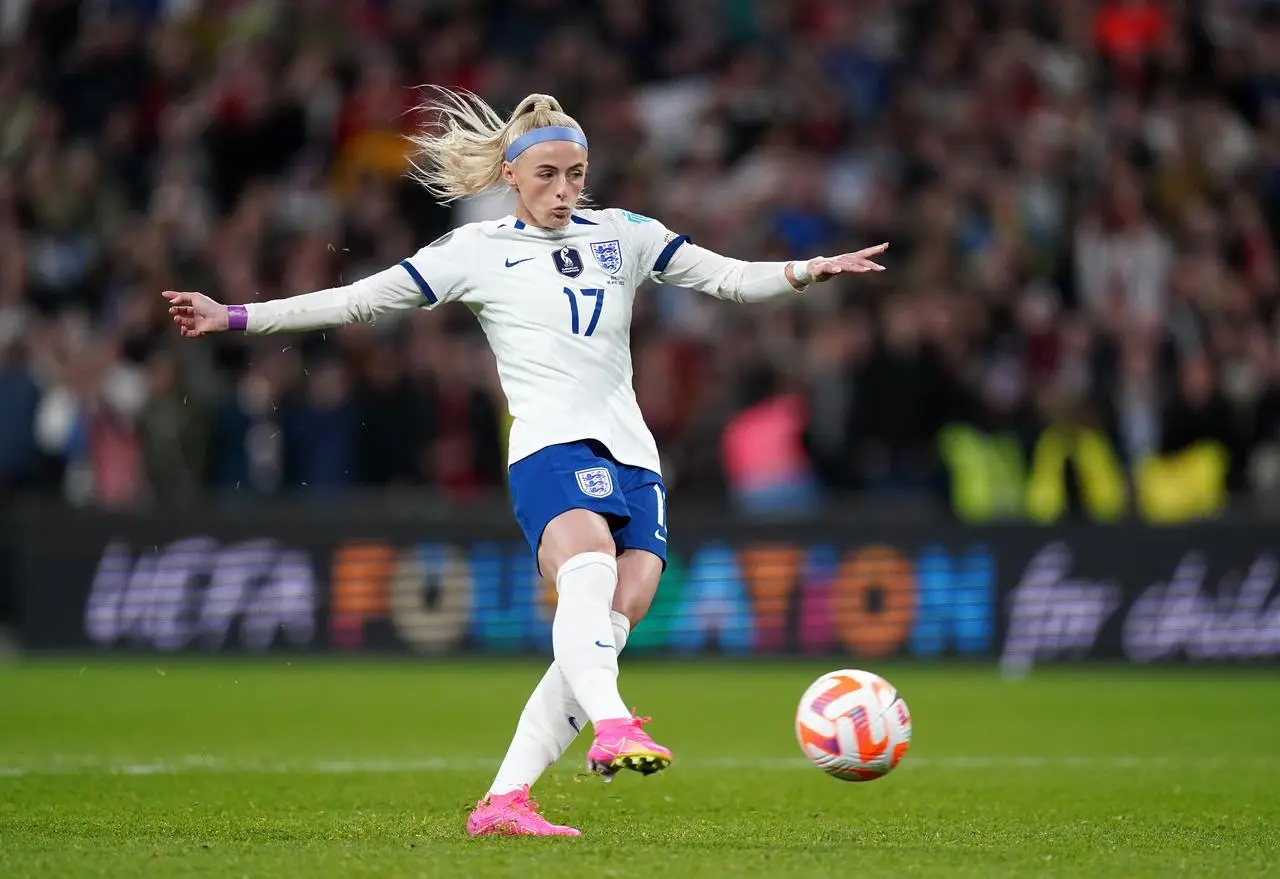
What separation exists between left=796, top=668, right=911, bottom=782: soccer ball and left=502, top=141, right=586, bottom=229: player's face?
1.90 meters

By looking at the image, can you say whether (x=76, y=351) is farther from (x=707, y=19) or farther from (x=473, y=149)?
(x=473, y=149)

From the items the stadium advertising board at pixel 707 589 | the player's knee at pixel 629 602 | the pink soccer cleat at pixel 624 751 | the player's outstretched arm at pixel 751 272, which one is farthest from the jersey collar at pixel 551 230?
the stadium advertising board at pixel 707 589

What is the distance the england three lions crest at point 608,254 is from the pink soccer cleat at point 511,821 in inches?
70.4

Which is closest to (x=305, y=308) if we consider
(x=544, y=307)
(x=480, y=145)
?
(x=544, y=307)

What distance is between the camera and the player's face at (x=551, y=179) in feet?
21.9

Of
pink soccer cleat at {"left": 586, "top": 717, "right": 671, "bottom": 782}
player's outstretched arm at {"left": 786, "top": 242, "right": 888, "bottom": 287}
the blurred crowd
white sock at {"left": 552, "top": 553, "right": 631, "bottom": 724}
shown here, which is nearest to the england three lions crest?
player's outstretched arm at {"left": 786, "top": 242, "right": 888, "bottom": 287}

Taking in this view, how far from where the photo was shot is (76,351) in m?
16.3

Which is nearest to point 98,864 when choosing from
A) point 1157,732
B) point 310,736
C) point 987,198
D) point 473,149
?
point 473,149

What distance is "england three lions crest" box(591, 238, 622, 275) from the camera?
267 inches

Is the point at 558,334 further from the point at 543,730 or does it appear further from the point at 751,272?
the point at 543,730

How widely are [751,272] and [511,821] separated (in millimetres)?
2047

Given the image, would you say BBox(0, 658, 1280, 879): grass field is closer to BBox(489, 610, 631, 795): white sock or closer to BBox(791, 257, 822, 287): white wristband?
BBox(489, 610, 631, 795): white sock

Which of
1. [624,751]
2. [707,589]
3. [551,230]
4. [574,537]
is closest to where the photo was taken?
[624,751]

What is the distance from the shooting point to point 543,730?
257 inches
